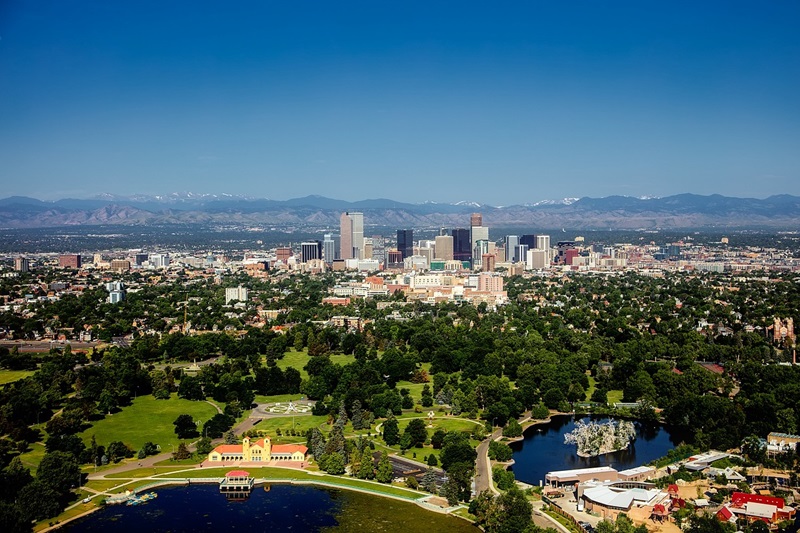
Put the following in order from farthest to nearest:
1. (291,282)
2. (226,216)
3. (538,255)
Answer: (226,216)
(538,255)
(291,282)

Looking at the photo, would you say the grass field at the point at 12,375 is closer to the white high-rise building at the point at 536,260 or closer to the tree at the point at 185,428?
the tree at the point at 185,428

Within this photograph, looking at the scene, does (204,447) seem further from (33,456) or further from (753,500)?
(753,500)

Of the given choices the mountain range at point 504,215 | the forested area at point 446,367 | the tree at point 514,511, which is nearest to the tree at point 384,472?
the forested area at point 446,367

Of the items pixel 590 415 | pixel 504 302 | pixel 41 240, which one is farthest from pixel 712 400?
pixel 41 240

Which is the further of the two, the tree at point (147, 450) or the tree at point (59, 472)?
the tree at point (147, 450)

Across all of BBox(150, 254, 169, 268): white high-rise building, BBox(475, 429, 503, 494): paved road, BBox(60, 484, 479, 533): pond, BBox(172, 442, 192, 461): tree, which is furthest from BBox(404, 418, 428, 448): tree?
BBox(150, 254, 169, 268): white high-rise building

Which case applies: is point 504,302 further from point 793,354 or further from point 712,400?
point 712,400
